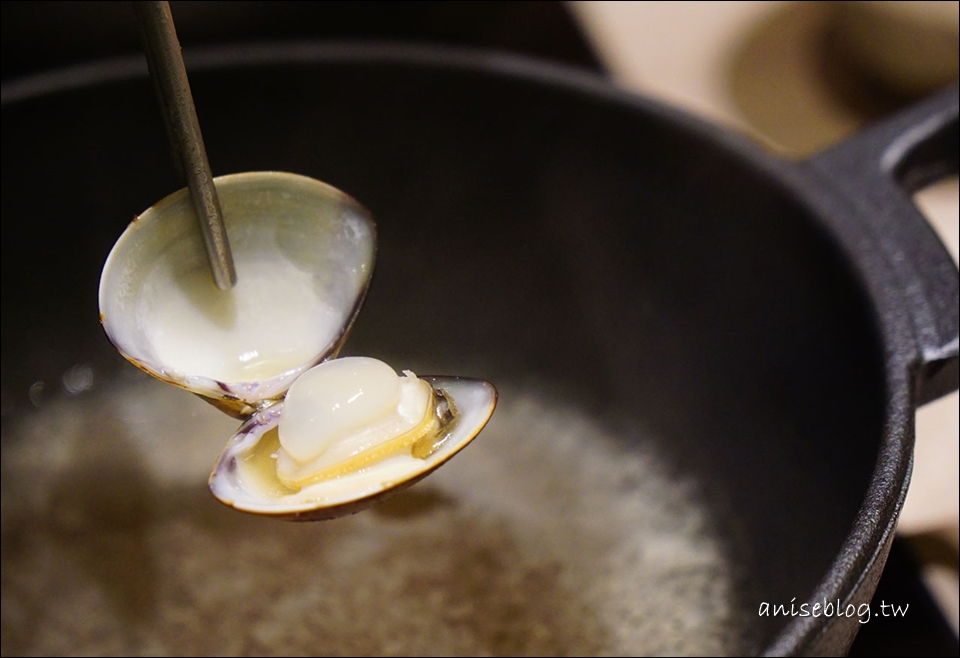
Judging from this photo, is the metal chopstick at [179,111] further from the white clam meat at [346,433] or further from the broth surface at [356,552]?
the broth surface at [356,552]

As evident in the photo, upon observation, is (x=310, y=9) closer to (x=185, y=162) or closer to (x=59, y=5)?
(x=59, y=5)

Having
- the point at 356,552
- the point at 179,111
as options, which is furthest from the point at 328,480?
the point at 356,552

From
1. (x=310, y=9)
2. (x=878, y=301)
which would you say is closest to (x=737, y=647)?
(x=878, y=301)

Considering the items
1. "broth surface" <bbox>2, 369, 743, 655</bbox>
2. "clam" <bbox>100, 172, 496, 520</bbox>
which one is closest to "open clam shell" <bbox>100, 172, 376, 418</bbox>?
"clam" <bbox>100, 172, 496, 520</bbox>

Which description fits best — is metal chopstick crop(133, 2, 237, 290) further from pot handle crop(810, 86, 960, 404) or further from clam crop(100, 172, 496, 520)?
pot handle crop(810, 86, 960, 404)

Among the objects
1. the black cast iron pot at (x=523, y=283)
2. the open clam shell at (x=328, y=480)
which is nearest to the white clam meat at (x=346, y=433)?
the open clam shell at (x=328, y=480)

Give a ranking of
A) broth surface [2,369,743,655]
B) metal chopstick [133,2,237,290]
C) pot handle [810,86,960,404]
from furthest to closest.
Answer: broth surface [2,369,743,655]
pot handle [810,86,960,404]
metal chopstick [133,2,237,290]
